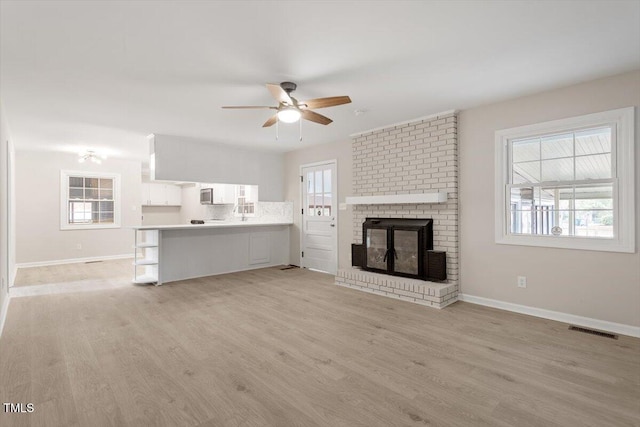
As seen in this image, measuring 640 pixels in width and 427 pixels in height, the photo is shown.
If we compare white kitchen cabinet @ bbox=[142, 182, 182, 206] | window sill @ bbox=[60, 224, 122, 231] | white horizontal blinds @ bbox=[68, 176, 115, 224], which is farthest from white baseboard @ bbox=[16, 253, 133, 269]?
white kitchen cabinet @ bbox=[142, 182, 182, 206]

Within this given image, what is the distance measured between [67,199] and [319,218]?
5.77m

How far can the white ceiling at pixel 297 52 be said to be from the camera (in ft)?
6.92

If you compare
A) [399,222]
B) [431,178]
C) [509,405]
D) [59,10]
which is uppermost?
[59,10]

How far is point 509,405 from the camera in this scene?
6.55 feet

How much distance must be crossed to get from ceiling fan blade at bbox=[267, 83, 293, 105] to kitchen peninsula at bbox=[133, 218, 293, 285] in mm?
3304

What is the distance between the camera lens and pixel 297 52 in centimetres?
261

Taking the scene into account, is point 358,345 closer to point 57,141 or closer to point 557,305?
point 557,305

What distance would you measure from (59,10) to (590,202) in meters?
4.88

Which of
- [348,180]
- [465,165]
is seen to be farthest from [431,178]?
[348,180]

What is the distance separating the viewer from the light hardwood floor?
1.92m

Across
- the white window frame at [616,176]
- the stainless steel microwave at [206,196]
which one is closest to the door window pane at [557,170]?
the white window frame at [616,176]

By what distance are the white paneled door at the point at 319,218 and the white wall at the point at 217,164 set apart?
73 centimetres

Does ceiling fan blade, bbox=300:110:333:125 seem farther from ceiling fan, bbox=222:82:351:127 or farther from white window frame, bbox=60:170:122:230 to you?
white window frame, bbox=60:170:122:230

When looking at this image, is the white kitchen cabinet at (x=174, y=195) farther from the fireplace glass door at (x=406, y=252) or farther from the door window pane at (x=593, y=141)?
the door window pane at (x=593, y=141)
